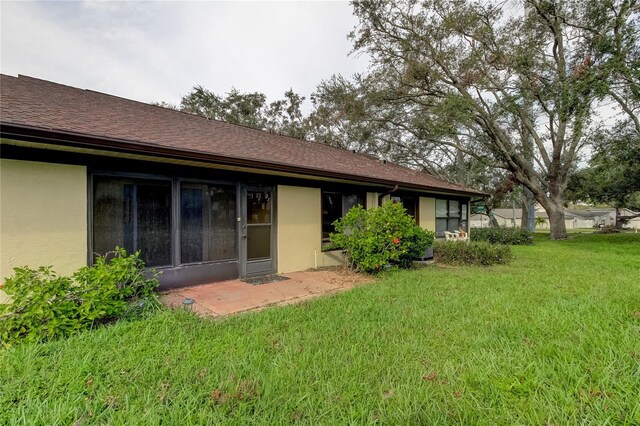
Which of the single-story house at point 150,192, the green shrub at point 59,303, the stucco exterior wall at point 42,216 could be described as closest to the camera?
the green shrub at point 59,303

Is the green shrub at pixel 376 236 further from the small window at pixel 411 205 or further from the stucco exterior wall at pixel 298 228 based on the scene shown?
the small window at pixel 411 205

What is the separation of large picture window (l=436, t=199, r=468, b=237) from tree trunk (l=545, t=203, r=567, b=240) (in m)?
7.73

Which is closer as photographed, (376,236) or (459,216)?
(376,236)

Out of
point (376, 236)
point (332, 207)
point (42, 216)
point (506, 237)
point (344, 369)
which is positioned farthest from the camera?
point (506, 237)

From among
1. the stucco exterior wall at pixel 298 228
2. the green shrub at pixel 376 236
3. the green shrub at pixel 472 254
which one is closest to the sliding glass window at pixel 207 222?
the stucco exterior wall at pixel 298 228

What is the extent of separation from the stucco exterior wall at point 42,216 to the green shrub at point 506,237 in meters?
15.3

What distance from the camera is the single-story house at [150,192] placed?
3918 millimetres

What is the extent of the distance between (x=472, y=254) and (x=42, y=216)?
896cm

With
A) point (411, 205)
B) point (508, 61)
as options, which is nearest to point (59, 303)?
point (411, 205)

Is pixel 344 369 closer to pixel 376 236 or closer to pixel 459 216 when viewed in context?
pixel 376 236

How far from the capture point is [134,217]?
16.1ft

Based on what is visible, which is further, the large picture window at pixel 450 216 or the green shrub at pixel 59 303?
the large picture window at pixel 450 216

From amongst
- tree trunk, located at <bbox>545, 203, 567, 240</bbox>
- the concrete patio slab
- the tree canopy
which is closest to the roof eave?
the concrete patio slab

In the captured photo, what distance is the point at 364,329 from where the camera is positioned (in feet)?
11.5
